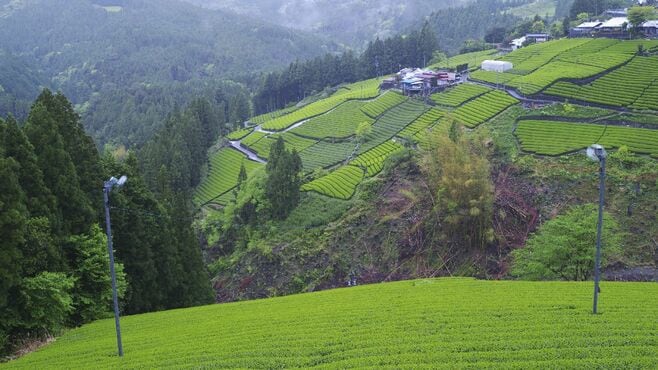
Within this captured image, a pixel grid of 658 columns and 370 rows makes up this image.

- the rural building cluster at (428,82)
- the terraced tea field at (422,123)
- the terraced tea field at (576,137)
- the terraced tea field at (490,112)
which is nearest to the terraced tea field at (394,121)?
the terraced tea field at (490,112)

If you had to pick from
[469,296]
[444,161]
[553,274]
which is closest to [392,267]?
[444,161]

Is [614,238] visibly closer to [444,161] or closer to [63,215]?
[444,161]

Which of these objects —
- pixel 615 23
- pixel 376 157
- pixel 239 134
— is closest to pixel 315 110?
pixel 239 134

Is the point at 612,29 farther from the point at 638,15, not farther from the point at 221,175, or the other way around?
the point at 221,175

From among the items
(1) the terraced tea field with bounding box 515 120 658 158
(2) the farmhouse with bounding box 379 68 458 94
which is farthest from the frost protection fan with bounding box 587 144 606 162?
(2) the farmhouse with bounding box 379 68 458 94

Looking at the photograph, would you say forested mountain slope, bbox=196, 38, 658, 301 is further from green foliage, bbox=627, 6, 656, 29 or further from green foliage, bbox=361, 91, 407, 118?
green foliage, bbox=627, 6, 656, 29

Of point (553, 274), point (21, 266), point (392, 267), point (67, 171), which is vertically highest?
point (67, 171)

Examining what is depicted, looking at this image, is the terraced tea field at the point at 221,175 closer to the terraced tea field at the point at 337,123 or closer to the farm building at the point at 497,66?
the terraced tea field at the point at 337,123
